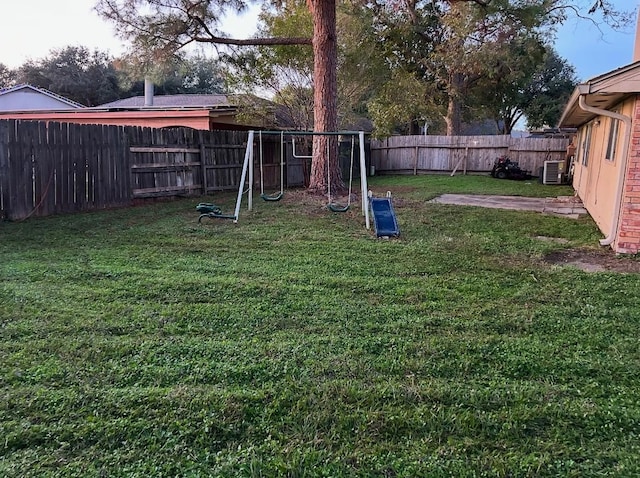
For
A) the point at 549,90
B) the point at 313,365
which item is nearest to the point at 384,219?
the point at 313,365

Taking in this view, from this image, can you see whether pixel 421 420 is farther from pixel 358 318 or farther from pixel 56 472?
pixel 56 472

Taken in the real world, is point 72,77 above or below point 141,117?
above

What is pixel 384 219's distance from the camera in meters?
6.40

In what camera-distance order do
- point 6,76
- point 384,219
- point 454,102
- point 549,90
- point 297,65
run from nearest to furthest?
1. point 384,219
2. point 297,65
3. point 454,102
4. point 549,90
5. point 6,76

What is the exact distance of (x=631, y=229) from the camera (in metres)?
5.17

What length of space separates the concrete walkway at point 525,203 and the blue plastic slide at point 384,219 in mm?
3143

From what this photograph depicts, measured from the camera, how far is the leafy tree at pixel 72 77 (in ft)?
91.1

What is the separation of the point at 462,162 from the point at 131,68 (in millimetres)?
11760

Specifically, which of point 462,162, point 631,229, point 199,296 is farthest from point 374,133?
point 199,296

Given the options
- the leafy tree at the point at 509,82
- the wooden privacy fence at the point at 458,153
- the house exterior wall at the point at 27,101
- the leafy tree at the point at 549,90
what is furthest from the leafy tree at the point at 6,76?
the leafy tree at the point at 549,90

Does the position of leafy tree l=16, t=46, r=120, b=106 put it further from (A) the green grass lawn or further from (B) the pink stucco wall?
(A) the green grass lawn

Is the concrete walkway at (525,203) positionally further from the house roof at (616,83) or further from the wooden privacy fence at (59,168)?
the wooden privacy fence at (59,168)

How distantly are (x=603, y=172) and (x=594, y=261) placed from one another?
285 centimetres

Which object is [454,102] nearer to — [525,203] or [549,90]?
[549,90]
